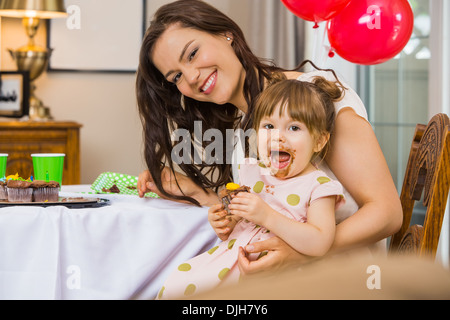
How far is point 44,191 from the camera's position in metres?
1.23

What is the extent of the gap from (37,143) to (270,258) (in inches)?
95.0

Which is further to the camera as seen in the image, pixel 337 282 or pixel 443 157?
pixel 443 157

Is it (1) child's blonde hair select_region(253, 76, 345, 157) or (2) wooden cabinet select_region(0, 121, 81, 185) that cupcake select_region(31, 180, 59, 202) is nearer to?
(1) child's blonde hair select_region(253, 76, 345, 157)

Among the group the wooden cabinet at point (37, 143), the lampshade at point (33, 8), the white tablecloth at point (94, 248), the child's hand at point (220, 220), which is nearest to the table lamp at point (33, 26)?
the lampshade at point (33, 8)

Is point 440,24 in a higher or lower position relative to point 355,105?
higher

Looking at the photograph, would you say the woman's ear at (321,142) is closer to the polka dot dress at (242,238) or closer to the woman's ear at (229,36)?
the polka dot dress at (242,238)

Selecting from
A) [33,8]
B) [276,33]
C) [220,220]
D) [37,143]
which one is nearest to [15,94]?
[37,143]

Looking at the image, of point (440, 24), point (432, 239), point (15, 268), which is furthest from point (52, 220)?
point (440, 24)

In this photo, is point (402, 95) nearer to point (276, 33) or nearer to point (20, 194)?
point (276, 33)

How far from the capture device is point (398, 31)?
1.96m

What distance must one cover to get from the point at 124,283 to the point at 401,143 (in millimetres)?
1955

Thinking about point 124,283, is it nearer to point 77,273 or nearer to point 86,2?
point 77,273

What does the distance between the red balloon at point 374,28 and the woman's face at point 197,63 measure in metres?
0.77

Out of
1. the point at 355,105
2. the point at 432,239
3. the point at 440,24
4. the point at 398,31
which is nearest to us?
the point at 432,239
